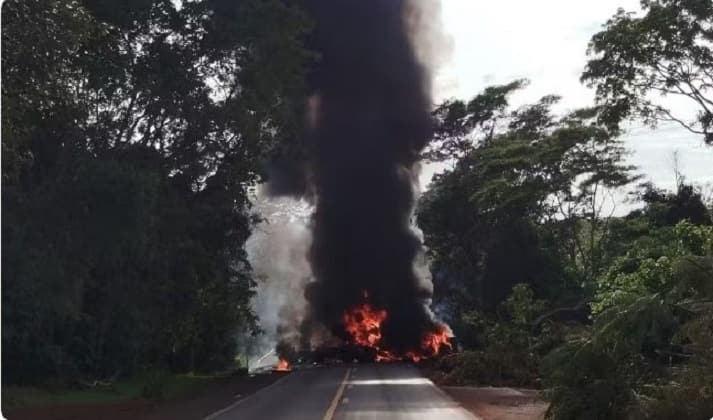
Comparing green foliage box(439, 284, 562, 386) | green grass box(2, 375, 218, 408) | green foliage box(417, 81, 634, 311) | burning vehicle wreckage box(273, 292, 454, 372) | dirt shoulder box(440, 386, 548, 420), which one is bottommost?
dirt shoulder box(440, 386, 548, 420)

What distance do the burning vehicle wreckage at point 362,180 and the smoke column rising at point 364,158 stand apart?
2.9 inches

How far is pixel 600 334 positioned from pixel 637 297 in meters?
0.92

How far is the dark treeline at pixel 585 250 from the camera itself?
45.5 ft

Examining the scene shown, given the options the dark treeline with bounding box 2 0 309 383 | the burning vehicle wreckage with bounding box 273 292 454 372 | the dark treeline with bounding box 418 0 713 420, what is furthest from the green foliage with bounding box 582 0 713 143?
the burning vehicle wreckage with bounding box 273 292 454 372

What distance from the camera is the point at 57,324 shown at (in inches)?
1162

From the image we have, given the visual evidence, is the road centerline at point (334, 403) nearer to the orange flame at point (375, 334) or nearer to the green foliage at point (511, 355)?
the green foliage at point (511, 355)

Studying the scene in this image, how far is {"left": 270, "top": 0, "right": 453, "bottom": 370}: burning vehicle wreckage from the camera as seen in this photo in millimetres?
58812

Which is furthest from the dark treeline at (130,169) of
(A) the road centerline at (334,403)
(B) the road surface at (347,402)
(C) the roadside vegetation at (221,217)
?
(A) the road centerline at (334,403)

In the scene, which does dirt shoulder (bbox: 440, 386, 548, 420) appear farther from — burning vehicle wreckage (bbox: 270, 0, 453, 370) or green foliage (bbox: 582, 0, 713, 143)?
burning vehicle wreckage (bbox: 270, 0, 453, 370)

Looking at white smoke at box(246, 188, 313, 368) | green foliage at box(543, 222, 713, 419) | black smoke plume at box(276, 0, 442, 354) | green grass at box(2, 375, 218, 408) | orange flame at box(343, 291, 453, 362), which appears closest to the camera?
green foliage at box(543, 222, 713, 419)

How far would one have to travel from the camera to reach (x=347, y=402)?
76.2 feet

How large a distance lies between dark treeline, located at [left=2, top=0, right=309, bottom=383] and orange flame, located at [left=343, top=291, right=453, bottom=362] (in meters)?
14.6

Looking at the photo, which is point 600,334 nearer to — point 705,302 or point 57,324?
point 705,302

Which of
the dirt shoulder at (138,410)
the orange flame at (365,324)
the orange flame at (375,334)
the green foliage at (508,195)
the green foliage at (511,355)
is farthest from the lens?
the orange flame at (365,324)
